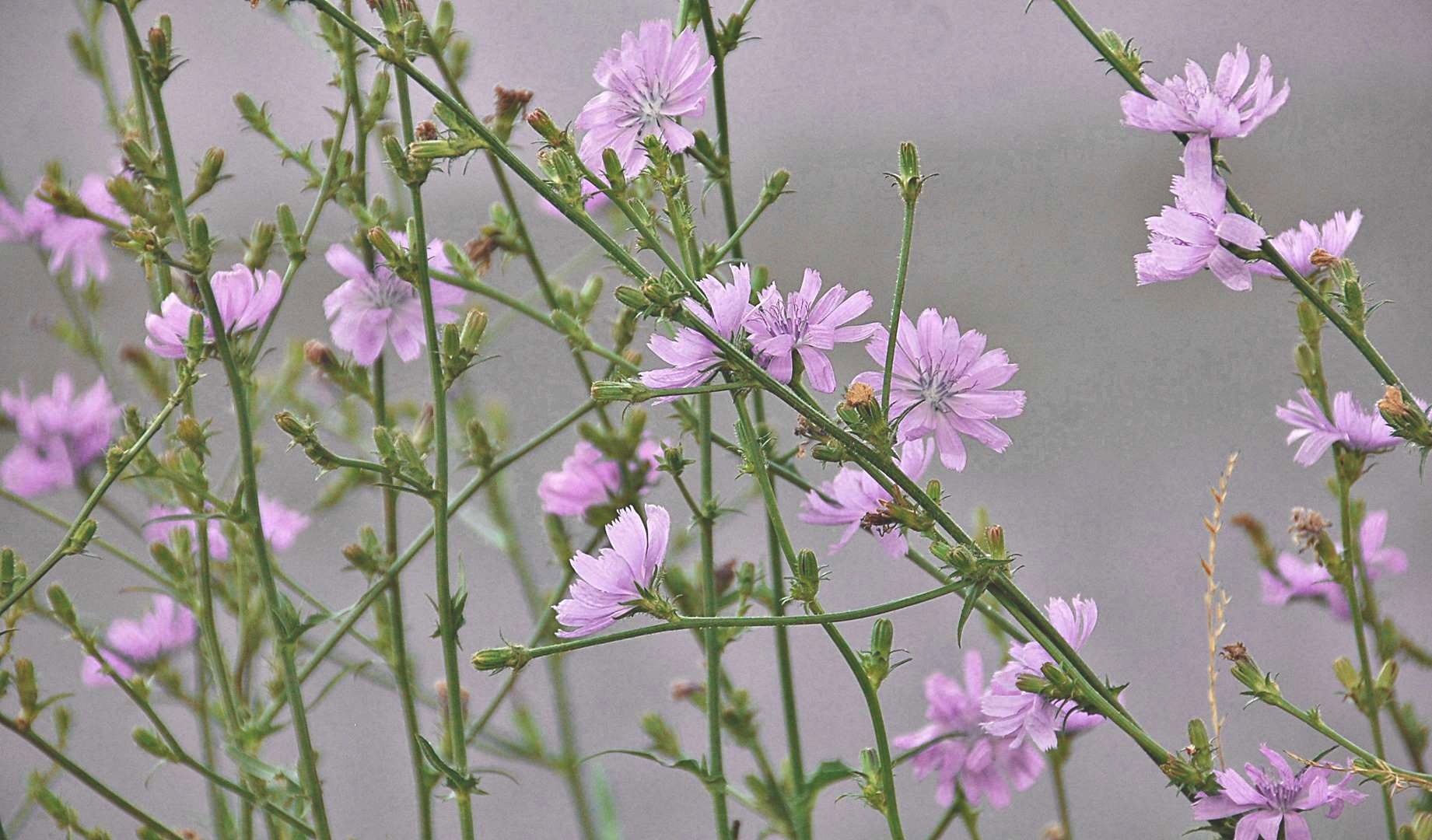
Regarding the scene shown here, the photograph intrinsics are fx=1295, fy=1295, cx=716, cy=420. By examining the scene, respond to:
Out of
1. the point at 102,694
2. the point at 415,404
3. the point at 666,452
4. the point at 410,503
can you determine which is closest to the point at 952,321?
the point at 666,452

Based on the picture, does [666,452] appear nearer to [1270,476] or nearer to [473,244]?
[473,244]

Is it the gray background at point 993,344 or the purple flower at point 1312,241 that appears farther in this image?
the gray background at point 993,344

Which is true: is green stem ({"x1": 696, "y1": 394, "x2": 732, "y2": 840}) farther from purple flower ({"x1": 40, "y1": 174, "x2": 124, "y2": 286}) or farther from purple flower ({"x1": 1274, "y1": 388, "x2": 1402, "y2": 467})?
purple flower ({"x1": 40, "y1": 174, "x2": 124, "y2": 286})

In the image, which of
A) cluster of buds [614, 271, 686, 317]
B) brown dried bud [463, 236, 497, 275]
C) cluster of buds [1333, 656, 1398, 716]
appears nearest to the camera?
cluster of buds [614, 271, 686, 317]

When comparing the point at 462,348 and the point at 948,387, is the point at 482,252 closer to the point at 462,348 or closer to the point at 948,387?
the point at 462,348

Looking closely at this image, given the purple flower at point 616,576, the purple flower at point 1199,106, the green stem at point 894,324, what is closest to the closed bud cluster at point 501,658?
the purple flower at point 616,576

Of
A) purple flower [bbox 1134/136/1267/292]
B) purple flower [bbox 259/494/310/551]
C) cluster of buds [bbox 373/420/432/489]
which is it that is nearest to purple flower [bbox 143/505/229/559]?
purple flower [bbox 259/494/310/551]

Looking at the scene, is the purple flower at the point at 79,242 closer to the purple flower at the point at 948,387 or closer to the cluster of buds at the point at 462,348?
Answer: the cluster of buds at the point at 462,348
